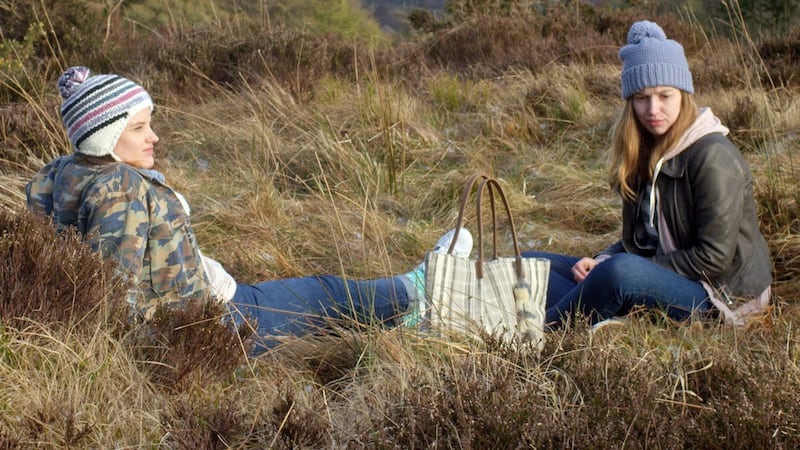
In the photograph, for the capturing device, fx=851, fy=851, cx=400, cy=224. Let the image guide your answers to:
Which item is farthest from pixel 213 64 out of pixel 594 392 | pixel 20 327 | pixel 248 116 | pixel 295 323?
pixel 594 392

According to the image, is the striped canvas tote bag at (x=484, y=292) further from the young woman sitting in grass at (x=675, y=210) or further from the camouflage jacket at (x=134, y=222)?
the camouflage jacket at (x=134, y=222)

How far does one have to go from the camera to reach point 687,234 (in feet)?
10.2

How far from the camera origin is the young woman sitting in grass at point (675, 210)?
2.98 meters

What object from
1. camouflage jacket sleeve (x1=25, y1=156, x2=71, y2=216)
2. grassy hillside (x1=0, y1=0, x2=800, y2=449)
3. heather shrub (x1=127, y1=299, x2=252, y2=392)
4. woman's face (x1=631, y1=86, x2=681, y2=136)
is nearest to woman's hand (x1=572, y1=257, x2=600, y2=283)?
grassy hillside (x1=0, y1=0, x2=800, y2=449)

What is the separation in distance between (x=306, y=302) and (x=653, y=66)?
1522 mm

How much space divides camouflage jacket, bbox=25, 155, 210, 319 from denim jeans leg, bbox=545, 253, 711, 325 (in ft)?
4.34

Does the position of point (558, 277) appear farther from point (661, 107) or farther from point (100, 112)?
point (100, 112)

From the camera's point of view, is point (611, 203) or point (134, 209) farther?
point (611, 203)

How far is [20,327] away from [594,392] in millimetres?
1557

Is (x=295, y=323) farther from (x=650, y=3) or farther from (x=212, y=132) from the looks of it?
(x=650, y=3)

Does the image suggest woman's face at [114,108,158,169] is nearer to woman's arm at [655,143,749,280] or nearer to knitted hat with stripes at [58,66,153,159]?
knitted hat with stripes at [58,66,153,159]

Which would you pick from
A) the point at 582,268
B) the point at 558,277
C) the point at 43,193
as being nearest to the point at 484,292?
the point at 582,268

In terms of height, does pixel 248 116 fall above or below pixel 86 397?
below

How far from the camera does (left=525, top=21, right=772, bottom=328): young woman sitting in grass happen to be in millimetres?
2977
